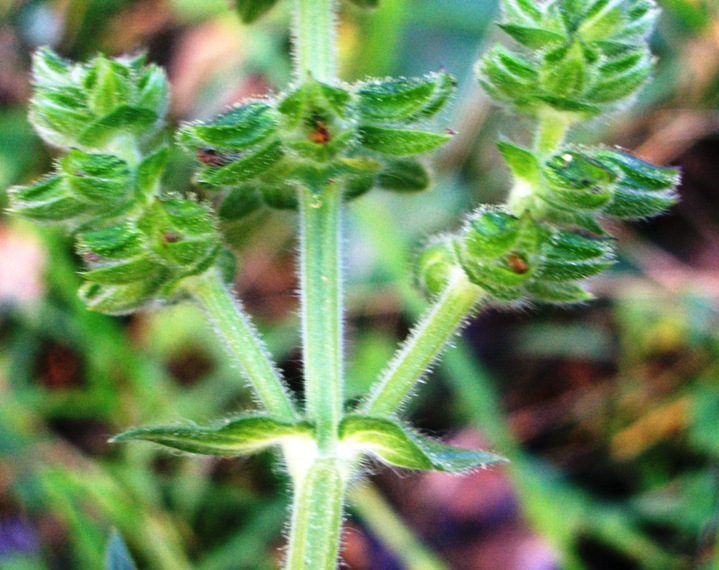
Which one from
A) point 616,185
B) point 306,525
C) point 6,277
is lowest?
point 6,277

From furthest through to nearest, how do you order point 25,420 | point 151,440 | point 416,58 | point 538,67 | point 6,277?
1. point 416,58
2. point 6,277
3. point 25,420
4. point 538,67
5. point 151,440

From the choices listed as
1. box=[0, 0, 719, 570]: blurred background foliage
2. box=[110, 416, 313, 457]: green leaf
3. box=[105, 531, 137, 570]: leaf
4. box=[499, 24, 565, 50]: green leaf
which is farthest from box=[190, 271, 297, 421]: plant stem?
box=[0, 0, 719, 570]: blurred background foliage

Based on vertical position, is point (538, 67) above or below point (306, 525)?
above

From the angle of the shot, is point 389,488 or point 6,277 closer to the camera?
point 389,488

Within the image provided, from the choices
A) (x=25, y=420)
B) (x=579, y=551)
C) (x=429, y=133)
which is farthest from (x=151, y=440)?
(x=579, y=551)

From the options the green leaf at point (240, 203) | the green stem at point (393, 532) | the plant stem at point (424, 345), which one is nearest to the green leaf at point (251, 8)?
the green leaf at point (240, 203)

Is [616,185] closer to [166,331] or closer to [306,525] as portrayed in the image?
[306,525]

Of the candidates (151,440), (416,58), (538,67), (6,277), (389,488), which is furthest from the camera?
(416,58)

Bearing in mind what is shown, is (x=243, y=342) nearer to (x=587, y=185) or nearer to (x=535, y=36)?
(x=587, y=185)
